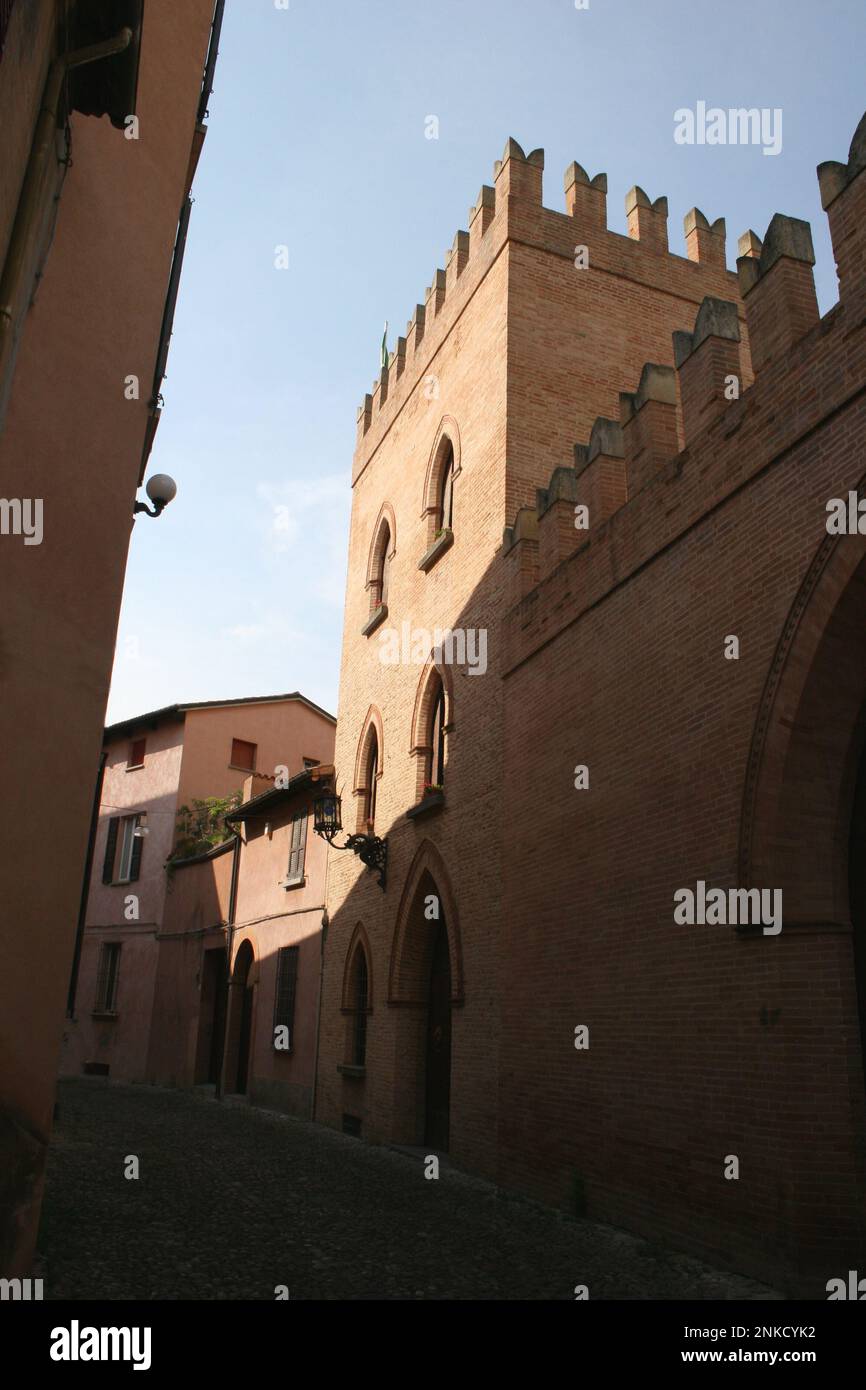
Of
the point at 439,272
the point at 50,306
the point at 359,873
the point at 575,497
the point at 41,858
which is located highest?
the point at 439,272

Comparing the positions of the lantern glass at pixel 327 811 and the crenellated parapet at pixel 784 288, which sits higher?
the crenellated parapet at pixel 784 288

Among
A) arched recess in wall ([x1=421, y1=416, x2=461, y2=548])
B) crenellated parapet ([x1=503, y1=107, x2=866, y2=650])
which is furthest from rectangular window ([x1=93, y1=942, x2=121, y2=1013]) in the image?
crenellated parapet ([x1=503, y1=107, x2=866, y2=650])

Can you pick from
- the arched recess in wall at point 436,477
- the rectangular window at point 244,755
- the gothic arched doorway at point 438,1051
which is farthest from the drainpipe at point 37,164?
the rectangular window at point 244,755

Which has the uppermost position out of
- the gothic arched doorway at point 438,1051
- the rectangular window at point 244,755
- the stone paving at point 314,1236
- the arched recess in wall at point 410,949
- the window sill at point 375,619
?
the rectangular window at point 244,755

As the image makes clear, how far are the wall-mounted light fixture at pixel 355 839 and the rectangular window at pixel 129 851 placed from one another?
12.3 metres

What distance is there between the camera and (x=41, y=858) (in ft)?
19.6

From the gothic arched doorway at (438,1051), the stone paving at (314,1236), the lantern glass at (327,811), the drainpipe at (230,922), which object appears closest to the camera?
the stone paving at (314,1236)

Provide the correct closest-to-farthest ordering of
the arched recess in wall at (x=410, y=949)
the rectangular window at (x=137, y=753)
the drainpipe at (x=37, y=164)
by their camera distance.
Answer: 1. the drainpipe at (x=37, y=164)
2. the arched recess in wall at (x=410, y=949)
3. the rectangular window at (x=137, y=753)

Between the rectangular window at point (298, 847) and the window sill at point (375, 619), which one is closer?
the window sill at point (375, 619)

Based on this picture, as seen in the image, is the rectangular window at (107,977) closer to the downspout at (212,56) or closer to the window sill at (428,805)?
the window sill at (428,805)

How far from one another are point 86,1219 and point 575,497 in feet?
24.0

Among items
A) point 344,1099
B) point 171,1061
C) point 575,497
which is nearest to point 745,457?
point 575,497

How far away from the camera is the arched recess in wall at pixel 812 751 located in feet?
19.3
